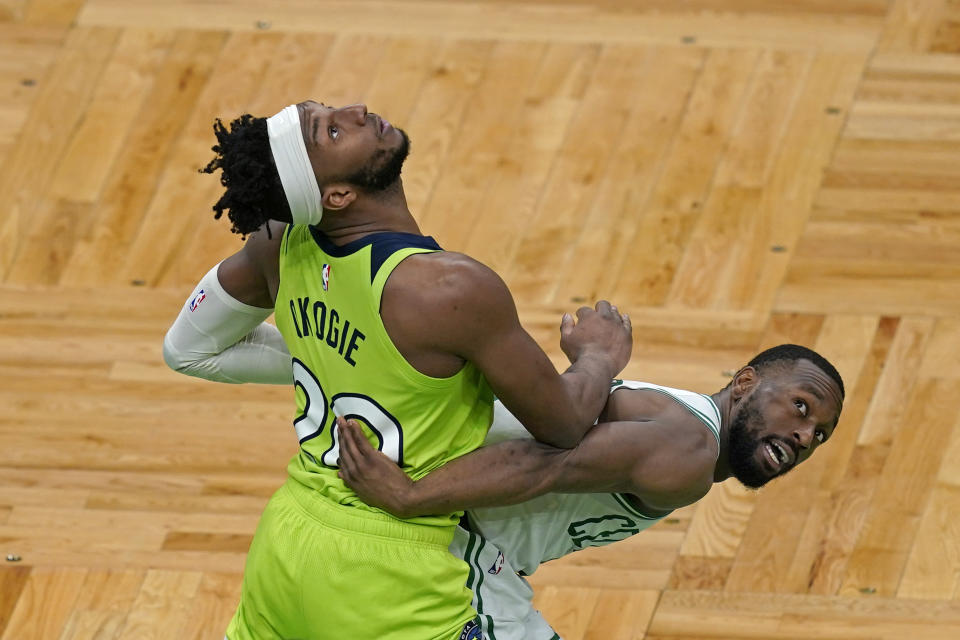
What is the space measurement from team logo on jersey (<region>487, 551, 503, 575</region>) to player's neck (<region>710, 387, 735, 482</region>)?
1.42 ft

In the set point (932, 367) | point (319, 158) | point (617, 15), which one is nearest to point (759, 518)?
point (932, 367)

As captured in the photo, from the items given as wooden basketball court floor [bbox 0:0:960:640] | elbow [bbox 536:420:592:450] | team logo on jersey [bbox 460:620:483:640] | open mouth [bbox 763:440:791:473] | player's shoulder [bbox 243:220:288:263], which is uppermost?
player's shoulder [bbox 243:220:288:263]

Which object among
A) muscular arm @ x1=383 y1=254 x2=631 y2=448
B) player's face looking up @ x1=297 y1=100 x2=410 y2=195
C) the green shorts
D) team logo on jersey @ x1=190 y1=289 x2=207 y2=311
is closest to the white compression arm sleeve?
team logo on jersey @ x1=190 y1=289 x2=207 y2=311

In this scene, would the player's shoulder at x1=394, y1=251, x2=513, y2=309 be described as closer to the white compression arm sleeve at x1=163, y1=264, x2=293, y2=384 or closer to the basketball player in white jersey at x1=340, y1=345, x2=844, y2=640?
the basketball player in white jersey at x1=340, y1=345, x2=844, y2=640

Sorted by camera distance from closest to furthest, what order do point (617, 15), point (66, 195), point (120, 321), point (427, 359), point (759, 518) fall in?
point (427, 359) → point (759, 518) → point (120, 321) → point (66, 195) → point (617, 15)

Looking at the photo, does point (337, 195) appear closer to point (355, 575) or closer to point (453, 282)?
point (453, 282)

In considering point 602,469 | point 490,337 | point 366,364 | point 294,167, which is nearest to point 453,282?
point 490,337

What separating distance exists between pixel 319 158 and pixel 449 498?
0.60m

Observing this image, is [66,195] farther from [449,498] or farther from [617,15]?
[449,498]

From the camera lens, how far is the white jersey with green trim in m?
2.97

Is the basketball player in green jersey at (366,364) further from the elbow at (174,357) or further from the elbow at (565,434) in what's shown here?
the elbow at (174,357)

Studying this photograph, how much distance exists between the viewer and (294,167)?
2582 millimetres

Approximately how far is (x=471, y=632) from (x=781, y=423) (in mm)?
701

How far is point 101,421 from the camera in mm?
4512
